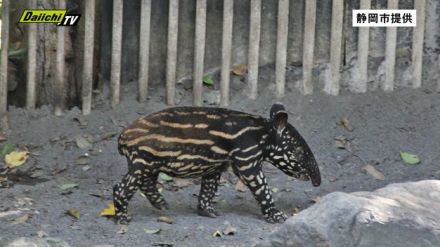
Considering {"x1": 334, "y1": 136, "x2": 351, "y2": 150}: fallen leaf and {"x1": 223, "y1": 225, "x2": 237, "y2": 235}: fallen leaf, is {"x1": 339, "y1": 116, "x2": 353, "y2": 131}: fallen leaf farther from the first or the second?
{"x1": 223, "y1": 225, "x2": 237, "y2": 235}: fallen leaf

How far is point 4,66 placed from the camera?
383 inches

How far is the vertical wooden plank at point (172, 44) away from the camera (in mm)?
9719

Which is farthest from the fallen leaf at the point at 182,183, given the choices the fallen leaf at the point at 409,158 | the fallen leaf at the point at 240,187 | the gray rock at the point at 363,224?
the gray rock at the point at 363,224

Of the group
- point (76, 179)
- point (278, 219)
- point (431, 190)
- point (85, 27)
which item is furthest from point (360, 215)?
point (85, 27)

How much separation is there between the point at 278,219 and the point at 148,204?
1.29 metres

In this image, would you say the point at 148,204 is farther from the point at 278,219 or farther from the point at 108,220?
the point at 278,219

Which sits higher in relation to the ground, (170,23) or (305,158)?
(170,23)

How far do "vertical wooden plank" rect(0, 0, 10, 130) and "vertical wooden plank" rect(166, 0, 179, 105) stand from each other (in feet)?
5.64

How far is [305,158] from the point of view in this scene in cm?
848

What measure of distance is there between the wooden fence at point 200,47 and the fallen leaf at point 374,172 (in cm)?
113

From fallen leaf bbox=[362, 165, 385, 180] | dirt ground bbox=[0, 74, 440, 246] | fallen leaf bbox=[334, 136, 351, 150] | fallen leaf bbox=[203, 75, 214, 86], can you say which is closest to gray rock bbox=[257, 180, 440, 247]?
dirt ground bbox=[0, 74, 440, 246]

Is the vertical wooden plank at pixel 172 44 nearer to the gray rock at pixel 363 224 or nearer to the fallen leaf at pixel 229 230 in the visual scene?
the fallen leaf at pixel 229 230

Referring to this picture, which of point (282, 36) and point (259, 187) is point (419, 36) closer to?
point (282, 36)

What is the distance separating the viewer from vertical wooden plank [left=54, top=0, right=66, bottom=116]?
31.9 feet
